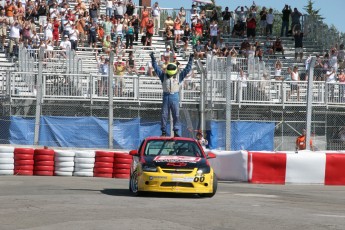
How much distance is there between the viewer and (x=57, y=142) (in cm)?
2867

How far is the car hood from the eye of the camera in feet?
56.5

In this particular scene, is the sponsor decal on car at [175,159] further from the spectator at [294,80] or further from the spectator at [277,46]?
the spectator at [277,46]

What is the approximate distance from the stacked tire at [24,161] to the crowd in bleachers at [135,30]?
9162mm

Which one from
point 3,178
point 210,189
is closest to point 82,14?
point 3,178

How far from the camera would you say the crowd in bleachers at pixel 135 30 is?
3528 centimetres

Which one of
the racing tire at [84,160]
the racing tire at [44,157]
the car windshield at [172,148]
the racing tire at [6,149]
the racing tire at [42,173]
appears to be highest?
the car windshield at [172,148]

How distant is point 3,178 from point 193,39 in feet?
57.4

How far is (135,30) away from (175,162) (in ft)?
70.4

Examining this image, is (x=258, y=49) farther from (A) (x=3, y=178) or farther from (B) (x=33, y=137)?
(A) (x=3, y=178)

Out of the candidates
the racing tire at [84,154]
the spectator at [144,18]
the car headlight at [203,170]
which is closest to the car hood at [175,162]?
the car headlight at [203,170]

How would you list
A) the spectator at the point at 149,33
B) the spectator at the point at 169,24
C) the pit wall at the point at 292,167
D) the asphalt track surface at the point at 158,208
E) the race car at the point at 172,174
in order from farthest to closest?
the spectator at the point at 169,24, the spectator at the point at 149,33, the pit wall at the point at 292,167, the race car at the point at 172,174, the asphalt track surface at the point at 158,208

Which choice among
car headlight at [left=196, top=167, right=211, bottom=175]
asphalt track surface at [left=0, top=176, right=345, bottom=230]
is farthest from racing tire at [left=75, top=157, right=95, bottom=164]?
car headlight at [left=196, top=167, right=211, bottom=175]

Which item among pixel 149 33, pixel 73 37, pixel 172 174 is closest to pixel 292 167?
pixel 172 174

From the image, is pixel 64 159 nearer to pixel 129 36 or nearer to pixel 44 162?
pixel 44 162
